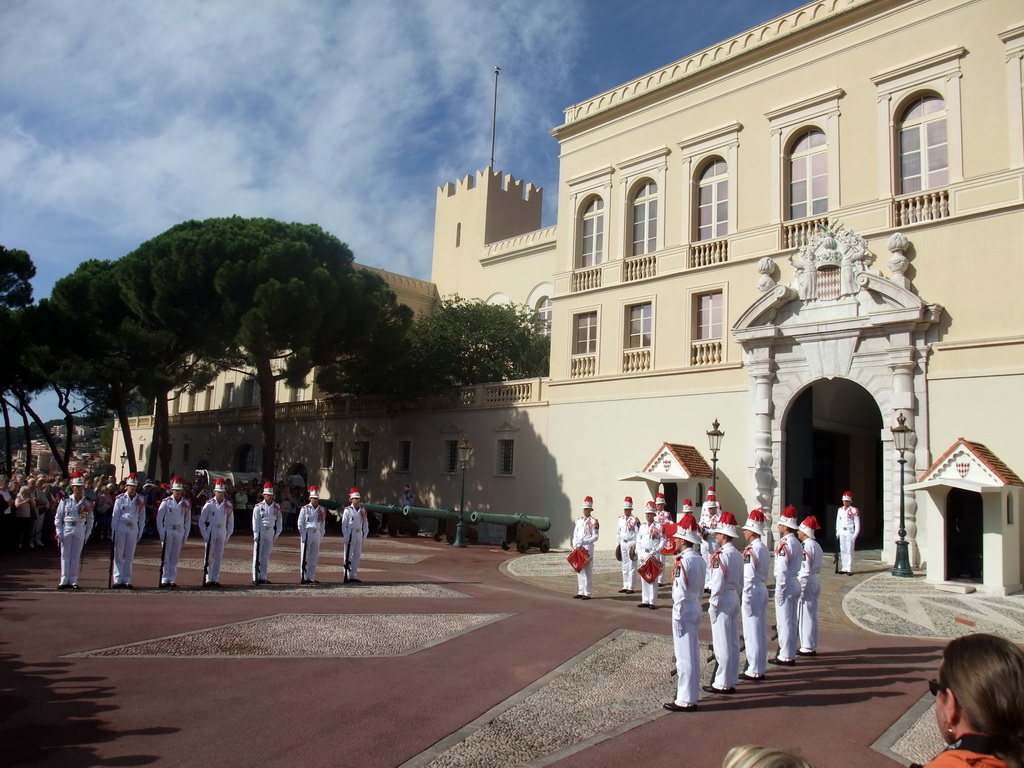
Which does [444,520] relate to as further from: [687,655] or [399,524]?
[687,655]

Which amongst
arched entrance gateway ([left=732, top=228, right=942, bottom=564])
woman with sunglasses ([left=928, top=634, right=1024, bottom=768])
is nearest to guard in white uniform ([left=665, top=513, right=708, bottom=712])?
woman with sunglasses ([left=928, top=634, right=1024, bottom=768])

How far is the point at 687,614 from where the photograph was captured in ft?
26.3

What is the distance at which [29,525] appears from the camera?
64.1 feet

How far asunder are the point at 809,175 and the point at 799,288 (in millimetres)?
3430

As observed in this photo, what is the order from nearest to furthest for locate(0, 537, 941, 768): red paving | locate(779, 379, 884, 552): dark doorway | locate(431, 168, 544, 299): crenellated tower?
locate(0, 537, 941, 768): red paving
locate(779, 379, 884, 552): dark doorway
locate(431, 168, 544, 299): crenellated tower

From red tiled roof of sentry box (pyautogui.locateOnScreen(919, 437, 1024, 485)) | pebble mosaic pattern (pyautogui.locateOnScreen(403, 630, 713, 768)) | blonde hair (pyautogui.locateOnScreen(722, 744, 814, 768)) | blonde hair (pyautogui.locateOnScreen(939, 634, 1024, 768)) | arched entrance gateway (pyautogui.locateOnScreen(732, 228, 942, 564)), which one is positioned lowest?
pebble mosaic pattern (pyautogui.locateOnScreen(403, 630, 713, 768))

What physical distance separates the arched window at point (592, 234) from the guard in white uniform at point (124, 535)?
16709mm

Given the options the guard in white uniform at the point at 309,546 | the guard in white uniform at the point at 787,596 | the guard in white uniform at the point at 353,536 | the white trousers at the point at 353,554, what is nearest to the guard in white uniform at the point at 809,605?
the guard in white uniform at the point at 787,596

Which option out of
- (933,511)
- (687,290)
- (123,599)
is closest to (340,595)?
(123,599)

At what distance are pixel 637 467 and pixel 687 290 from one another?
5.41m

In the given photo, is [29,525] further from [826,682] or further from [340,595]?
[826,682]

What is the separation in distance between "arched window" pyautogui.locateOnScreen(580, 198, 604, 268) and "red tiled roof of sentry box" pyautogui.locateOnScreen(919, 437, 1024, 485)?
12.9 meters

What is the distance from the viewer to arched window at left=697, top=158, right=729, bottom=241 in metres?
23.5

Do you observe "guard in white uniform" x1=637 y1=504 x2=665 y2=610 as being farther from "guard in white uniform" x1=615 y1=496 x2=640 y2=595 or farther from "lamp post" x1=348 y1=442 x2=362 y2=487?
"lamp post" x1=348 y1=442 x2=362 y2=487
